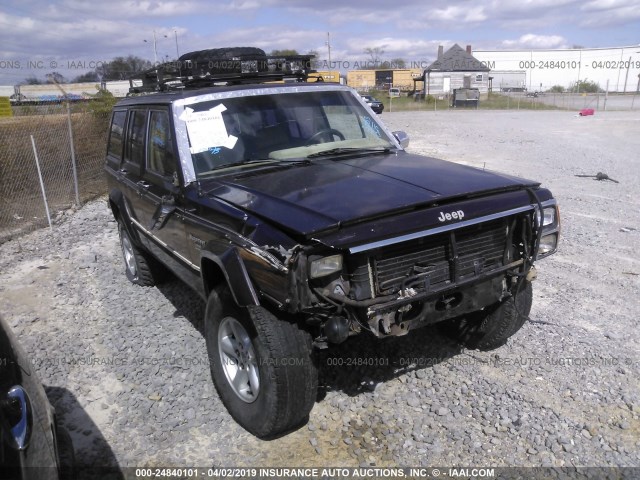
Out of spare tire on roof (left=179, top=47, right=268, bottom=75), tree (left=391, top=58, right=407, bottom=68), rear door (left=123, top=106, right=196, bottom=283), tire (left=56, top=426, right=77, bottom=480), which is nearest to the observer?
tire (left=56, top=426, right=77, bottom=480)

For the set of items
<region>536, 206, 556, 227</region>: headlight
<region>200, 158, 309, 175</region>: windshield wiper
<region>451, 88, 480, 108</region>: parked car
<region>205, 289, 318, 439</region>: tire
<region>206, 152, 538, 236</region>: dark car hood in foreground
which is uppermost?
<region>200, 158, 309, 175</region>: windshield wiper

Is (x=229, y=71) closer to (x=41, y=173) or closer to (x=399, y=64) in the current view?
(x=41, y=173)

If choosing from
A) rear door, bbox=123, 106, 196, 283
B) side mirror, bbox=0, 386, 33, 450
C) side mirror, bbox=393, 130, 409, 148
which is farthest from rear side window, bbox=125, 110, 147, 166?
side mirror, bbox=0, 386, 33, 450

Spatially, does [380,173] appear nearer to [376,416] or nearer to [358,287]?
[358,287]

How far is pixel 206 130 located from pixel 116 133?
7.47 ft

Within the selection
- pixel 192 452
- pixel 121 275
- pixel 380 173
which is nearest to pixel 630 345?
pixel 380 173

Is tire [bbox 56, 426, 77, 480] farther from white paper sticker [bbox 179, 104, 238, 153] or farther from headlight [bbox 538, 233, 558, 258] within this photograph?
headlight [bbox 538, 233, 558, 258]

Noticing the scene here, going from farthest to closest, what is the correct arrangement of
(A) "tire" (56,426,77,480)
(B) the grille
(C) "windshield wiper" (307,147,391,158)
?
(C) "windshield wiper" (307,147,391,158) → (B) the grille → (A) "tire" (56,426,77,480)

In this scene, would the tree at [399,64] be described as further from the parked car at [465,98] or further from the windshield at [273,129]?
the windshield at [273,129]

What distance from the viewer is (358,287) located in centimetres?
285

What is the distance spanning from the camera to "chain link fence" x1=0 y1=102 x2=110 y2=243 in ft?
29.9

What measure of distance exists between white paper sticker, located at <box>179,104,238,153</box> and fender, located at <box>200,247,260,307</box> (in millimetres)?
1148

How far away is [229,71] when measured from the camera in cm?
503

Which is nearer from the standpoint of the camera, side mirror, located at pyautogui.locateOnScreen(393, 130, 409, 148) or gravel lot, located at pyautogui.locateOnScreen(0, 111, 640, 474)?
gravel lot, located at pyautogui.locateOnScreen(0, 111, 640, 474)
